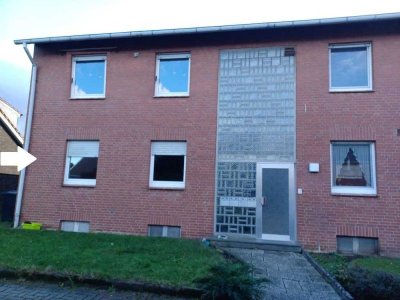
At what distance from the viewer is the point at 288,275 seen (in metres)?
6.44

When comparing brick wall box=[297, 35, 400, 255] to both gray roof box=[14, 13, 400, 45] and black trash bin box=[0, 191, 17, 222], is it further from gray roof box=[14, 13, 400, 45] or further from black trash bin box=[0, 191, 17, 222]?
black trash bin box=[0, 191, 17, 222]

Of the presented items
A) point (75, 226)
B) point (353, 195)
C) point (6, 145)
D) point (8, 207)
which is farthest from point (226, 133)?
point (6, 145)

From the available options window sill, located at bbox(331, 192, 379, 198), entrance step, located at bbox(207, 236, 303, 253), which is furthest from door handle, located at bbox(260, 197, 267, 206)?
window sill, located at bbox(331, 192, 379, 198)

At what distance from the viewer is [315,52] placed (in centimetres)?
979

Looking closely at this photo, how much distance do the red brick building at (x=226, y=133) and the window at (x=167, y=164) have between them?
34 millimetres

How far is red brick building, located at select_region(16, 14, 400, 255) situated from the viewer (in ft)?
30.0

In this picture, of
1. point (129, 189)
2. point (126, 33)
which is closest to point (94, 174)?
point (129, 189)

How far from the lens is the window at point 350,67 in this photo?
956 cm

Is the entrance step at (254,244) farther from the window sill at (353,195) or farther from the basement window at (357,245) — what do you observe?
the window sill at (353,195)

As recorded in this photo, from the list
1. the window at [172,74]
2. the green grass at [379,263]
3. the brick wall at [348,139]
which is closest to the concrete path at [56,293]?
the green grass at [379,263]

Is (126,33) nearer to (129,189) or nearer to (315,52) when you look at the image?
(129,189)

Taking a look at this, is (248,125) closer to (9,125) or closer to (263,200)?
(263,200)

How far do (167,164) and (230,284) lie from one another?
6.19 meters

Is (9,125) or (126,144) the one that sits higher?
(9,125)
